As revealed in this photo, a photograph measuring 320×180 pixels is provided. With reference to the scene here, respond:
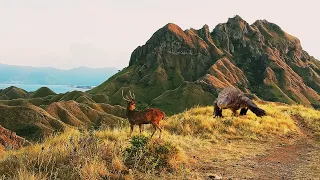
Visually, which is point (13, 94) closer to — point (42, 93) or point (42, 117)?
point (42, 93)

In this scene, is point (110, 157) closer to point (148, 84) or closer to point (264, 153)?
point (264, 153)

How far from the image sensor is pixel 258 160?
1202 cm

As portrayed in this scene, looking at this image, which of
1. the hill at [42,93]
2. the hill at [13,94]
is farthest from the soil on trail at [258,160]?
the hill at [13,94]

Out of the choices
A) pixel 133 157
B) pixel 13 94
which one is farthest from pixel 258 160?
pixel 13 94

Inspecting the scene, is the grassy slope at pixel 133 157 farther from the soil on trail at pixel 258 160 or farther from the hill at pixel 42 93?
the hill at pixel 42 93

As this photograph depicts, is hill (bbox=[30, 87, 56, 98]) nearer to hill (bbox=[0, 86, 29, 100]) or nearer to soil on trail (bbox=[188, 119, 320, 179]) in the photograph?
hill (bbox=[0, 86, 29, 100])

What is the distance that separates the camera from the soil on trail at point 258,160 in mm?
10055

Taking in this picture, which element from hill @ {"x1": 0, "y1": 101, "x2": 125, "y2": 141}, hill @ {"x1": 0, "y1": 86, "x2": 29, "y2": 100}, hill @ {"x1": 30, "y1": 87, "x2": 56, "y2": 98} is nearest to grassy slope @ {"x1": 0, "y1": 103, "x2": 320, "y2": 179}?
hill @ {"x1": 0, "y1": 101, "x2": 125, "y2": 141}

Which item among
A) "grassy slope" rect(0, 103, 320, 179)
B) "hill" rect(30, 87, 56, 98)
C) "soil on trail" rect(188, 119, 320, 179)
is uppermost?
"grassy slope" rect(0, 103, 320, 179)

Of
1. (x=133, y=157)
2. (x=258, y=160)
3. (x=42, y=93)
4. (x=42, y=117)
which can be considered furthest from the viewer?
(x=42, y=93)

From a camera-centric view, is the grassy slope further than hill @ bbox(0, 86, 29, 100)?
No

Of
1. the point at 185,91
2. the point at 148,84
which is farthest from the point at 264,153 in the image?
the point at 148,84

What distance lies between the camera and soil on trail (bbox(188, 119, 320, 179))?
396 inches

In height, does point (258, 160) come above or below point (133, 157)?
below
